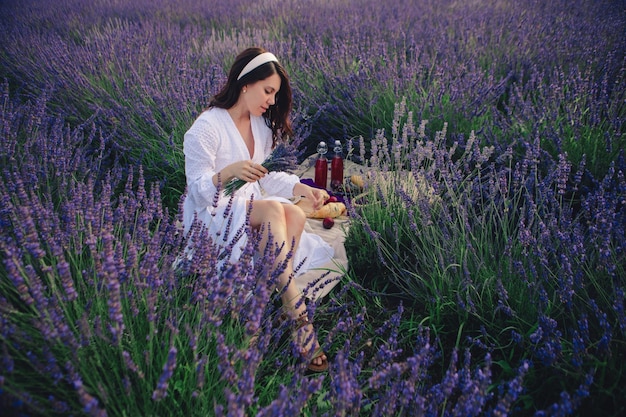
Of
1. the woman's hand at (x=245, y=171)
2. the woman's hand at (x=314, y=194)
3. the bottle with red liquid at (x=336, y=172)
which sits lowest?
the bottle with red liquid at (x=336, y=172)

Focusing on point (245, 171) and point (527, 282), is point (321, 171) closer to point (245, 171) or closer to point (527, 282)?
point (245, 171)

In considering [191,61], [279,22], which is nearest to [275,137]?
[191,61]

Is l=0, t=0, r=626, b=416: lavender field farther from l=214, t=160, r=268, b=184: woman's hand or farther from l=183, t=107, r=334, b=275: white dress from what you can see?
l=214, t=160, r=268, b=184: woman's hand

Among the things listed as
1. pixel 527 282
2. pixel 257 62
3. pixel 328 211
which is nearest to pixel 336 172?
pixel 328 211

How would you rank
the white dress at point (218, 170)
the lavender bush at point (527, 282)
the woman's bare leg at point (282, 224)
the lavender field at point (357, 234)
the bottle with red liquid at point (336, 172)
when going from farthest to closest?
the bottle with red liquid at point (336, 172) → the white dress at point (218, 170) → the woman's bare leg at point (282, 224) → the lavender bush at point (527, 282) → the lavender field at point (357, 234)

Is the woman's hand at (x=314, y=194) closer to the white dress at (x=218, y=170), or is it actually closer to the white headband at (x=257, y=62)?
the white dress at (x=218, y=170)

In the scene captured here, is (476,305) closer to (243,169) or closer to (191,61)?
(243,169)

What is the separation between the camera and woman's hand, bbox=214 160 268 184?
73.5 inches

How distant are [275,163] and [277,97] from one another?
0.35 metres

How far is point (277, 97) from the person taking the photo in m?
2.32

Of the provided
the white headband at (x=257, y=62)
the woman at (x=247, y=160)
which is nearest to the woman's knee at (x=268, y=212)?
the woman at (x=247, y=160)

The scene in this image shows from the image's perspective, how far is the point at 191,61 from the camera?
14.5 ft

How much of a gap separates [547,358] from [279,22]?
20.0ft

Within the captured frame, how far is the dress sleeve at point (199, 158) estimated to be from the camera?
2.02 m
